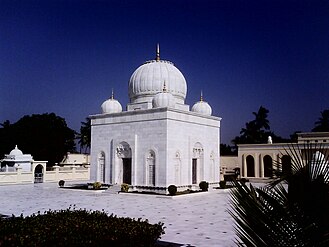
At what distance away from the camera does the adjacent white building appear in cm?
1916

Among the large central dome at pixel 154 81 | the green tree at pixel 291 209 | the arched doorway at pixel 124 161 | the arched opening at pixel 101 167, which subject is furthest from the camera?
the large central dome at pixel 154 81

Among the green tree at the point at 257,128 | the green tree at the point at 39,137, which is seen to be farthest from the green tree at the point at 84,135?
the green tree at the point at 257,128

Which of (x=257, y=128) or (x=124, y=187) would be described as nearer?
(x=124, y=187)

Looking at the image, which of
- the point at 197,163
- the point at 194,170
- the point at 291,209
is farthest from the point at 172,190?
the point at 291,209

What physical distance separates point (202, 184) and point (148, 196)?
3511mm

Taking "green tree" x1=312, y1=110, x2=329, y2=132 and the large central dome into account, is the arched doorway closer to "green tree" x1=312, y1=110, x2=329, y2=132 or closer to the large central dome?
the large central dome

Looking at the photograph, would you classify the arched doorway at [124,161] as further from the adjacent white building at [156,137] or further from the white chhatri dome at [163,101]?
the white chhatri dome at [163,101]

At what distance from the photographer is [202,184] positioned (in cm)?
1961

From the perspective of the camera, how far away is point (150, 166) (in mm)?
19562

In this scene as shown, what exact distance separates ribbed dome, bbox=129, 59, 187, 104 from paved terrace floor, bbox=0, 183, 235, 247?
22.7ft

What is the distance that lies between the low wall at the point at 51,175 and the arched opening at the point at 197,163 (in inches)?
558

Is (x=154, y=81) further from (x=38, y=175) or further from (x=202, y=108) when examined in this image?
(x=38, y=175)

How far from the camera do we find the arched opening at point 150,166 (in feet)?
63.7

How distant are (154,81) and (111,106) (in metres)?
3.28
